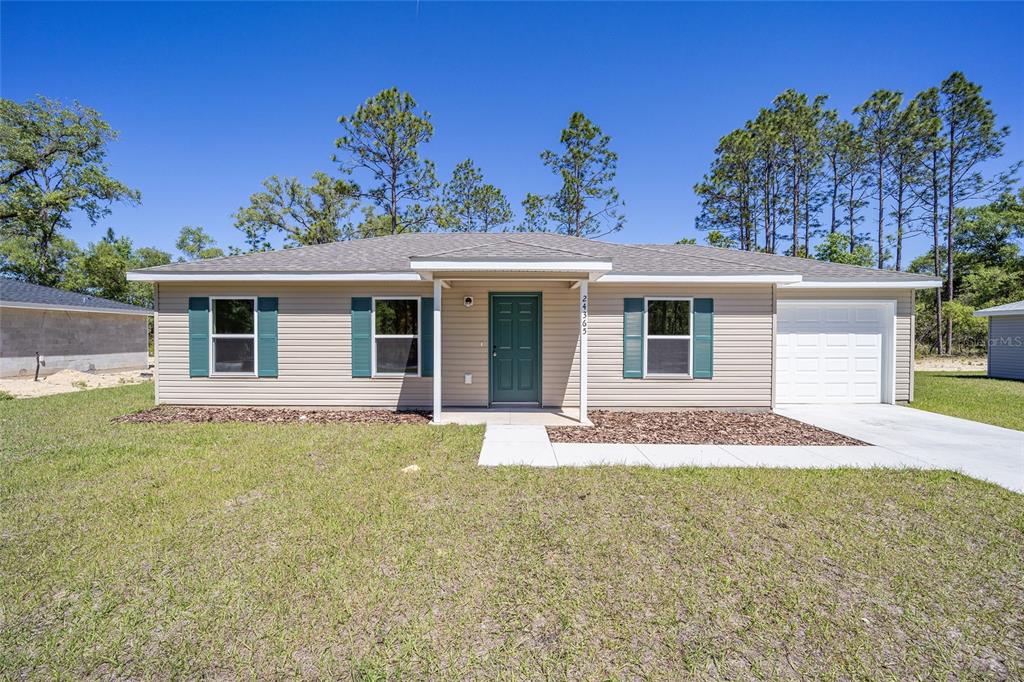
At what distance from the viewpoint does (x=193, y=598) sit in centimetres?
252

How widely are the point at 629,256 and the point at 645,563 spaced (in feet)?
23.9

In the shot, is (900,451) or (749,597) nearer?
(749,597)

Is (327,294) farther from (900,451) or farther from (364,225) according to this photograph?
(364,225)

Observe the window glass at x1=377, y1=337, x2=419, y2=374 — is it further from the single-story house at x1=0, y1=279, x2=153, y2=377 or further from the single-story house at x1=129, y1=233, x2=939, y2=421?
the single-story house at x1=0, y1=279, x2=153, y2=377

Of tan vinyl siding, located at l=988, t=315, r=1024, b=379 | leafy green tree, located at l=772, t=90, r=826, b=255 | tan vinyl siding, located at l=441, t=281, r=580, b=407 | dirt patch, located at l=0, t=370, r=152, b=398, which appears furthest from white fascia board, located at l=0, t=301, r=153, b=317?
leafy green tree, located at l=772, t=90, r=826, b=255

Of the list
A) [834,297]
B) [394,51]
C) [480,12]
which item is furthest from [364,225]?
[834,297]

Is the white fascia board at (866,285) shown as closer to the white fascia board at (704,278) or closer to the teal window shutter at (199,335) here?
the white fascia board at (704,278)

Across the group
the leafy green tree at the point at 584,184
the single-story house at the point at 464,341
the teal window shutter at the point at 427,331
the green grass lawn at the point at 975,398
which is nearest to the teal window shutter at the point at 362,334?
the single-story house at the point at 464,341

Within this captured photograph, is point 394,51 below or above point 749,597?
above

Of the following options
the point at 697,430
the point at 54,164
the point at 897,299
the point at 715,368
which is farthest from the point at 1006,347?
the point at 54,164

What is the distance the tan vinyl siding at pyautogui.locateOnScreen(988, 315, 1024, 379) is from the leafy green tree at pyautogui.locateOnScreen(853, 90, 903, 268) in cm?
1354

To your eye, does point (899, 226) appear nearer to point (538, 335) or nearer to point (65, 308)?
point (538, 335)

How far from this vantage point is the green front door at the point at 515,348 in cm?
816

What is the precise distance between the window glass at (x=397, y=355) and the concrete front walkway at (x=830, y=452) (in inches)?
91.2
